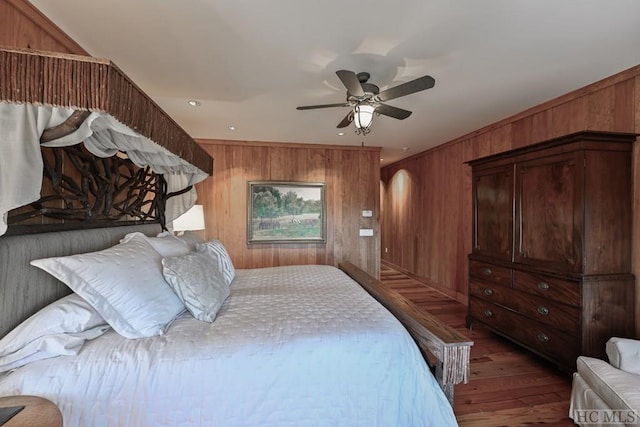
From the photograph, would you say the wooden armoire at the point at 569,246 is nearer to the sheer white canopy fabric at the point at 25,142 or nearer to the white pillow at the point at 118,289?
the white pillow at the point at 118,289

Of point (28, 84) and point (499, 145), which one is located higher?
point (499, 145)

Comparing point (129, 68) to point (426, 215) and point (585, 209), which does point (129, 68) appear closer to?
point (585, 209)

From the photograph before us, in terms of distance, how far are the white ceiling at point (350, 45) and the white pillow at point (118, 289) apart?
1341 mm

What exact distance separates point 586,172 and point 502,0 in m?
1.47

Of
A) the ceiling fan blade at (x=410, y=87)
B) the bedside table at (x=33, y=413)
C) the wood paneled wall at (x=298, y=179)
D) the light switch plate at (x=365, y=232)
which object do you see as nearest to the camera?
the bedside table at (x=33, y=413)

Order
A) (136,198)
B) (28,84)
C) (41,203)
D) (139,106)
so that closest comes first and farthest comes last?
1. (28,84)
2. (139,106)
3. (41,203)
4. (136,198)

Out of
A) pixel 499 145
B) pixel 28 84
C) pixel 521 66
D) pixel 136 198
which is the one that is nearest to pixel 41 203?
pixel 28 84

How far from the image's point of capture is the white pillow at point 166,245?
182 cm

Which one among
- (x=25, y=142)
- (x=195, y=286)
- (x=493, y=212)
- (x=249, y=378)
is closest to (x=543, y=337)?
(x=493, y=212)

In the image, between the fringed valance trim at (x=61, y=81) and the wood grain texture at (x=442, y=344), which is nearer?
the fringed valance trim at (x=61, y=81)

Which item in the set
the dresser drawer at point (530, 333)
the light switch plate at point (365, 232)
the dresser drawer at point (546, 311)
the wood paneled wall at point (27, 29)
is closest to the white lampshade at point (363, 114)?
the wood paneled wall at point (27, 29)

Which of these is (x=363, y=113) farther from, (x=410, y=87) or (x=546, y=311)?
(x=546, y=311)

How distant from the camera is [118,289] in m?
1.29

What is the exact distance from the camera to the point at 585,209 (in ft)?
6.84
